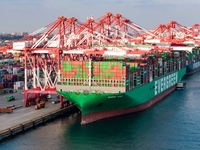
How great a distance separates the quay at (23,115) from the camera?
2429 cm

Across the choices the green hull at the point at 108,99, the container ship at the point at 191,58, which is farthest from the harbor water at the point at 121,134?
the container ship at the point at 191,58

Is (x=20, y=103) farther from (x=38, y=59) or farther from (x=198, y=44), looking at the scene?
(x=198, y=44)

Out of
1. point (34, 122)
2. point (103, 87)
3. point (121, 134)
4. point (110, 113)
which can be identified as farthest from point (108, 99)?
point (34, 122)

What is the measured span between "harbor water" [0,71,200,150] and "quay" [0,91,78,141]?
0.47m

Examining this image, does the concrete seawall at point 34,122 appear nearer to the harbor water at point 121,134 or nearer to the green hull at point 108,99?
the harbor water at point 121,134

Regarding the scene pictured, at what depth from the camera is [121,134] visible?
2442 centimetres

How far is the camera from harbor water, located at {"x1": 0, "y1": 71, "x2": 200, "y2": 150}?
875 inches

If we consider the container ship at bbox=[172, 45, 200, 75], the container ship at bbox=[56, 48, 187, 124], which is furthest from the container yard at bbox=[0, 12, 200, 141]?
the container ship at bbox=[172, 45, 200, 75]

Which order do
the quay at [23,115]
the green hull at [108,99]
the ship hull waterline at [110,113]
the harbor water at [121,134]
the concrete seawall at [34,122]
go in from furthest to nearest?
the ship hull waterline at [110,113]
the green hull at [108,99]
the quay at [23,115]
the concrete seawall at [34,122]
the harbor water at [121,134]

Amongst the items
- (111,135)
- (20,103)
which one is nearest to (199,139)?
(111,135)

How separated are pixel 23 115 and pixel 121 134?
7.80 metres

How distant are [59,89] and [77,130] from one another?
14.3 feet

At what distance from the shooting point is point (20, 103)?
1281 inches

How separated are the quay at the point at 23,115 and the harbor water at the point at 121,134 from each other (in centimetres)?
47
